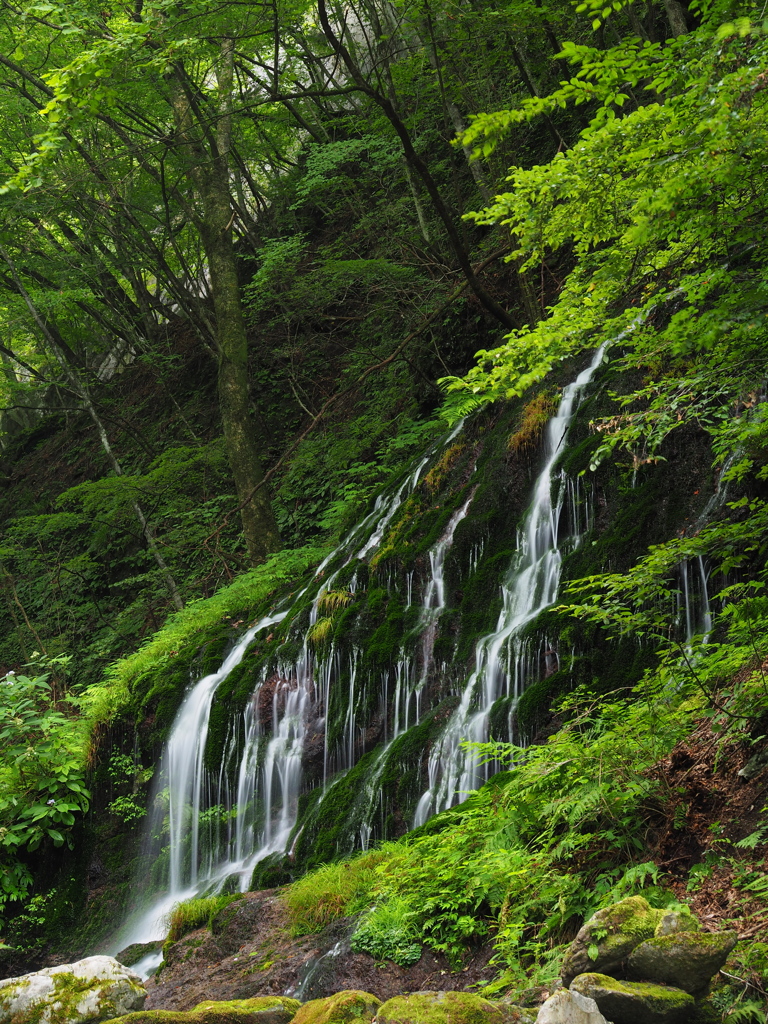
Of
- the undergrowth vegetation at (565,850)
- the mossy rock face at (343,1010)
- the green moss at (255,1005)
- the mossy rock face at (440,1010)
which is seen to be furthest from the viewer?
the green moss at (255,1005)

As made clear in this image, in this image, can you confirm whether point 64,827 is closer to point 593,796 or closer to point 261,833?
point 261,833

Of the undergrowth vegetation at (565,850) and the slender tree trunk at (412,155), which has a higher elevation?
the slender tree trunk at (412,155)

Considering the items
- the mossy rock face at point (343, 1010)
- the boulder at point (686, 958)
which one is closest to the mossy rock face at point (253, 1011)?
the mossy rock face at point (343, 1010)

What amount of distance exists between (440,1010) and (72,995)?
208cm

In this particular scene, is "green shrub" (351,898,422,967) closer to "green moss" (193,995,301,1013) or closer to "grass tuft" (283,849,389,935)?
"grass tuft" (283,849,389,935)

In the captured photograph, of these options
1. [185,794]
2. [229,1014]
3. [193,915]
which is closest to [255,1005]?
[229,1014]

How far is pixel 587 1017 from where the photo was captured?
2.29 m

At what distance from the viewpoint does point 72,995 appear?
377 centimetres

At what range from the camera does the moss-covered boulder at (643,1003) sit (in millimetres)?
2414

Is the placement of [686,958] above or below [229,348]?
below

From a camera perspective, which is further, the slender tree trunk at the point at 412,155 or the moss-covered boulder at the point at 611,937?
the slender tree trunk at the point at 412,155

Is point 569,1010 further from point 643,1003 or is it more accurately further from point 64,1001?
point 64,1001

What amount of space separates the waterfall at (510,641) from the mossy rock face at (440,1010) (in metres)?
2.62

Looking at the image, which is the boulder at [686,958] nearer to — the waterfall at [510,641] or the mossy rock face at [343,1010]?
the mossy rock face at [343,1010]
